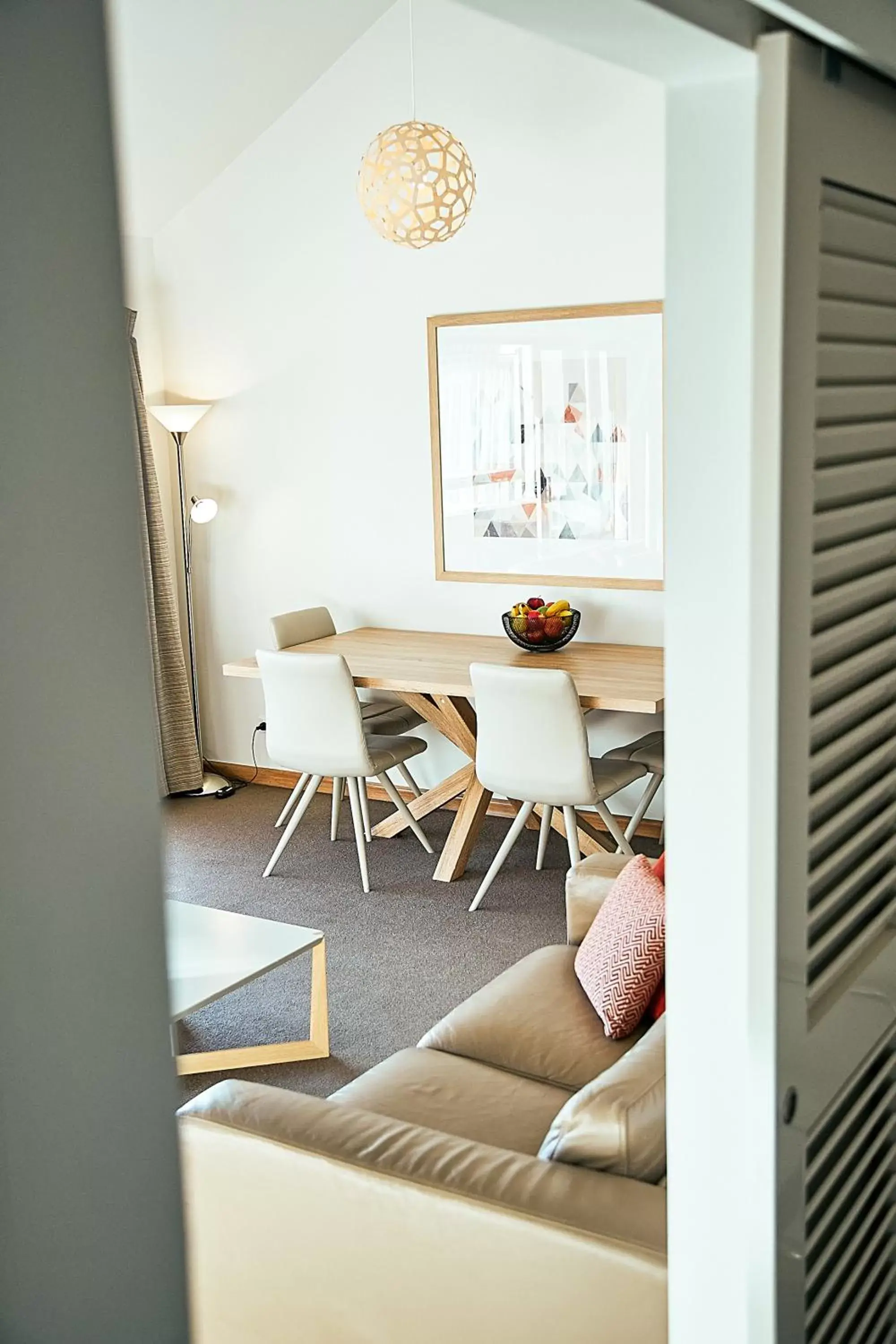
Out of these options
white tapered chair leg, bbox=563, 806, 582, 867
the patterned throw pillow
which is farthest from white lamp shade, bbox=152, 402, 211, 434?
the patterned throw pillow

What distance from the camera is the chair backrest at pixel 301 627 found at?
203 inches

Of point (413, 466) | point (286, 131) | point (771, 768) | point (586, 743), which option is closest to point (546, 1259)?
point (771, 768)

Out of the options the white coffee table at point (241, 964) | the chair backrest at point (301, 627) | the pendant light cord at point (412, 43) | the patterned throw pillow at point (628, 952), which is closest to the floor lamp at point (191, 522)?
the chair backrest at point (301, 627)

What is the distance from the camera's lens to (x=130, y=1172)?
535mm

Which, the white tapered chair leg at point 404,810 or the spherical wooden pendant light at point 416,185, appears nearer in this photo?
the spherical wooden pendant light at point 416,185

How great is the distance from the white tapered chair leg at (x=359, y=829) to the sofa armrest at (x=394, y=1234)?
2543mm

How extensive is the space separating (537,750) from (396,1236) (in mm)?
2492

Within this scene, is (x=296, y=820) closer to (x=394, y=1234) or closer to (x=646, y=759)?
(x=646, y=759)

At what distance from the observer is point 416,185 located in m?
4.21

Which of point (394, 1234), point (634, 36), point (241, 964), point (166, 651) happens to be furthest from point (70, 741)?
point (166, 651)

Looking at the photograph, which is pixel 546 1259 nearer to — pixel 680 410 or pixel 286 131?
pixel 680 410

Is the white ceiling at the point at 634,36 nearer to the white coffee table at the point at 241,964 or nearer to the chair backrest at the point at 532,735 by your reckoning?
the white coffee table at the point at 241,964

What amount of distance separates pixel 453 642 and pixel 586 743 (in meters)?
1.15

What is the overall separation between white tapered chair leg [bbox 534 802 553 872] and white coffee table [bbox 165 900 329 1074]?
140 cm
